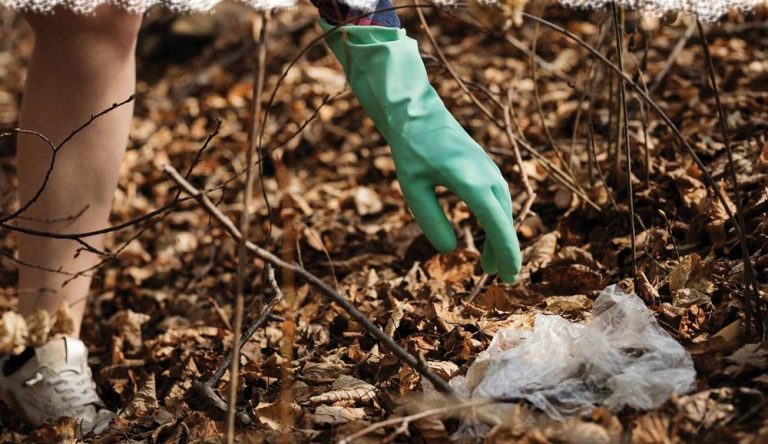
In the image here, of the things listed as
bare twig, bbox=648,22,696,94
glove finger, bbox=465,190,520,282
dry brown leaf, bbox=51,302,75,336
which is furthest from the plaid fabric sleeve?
bare twig, bbox=648,22,696,94

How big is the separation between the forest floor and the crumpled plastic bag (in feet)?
0.11

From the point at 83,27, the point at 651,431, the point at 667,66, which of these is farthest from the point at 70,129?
the point at 667,66

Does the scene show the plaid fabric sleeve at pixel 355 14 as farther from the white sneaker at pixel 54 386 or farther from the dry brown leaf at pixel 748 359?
the white sneaker at pixel 54 386

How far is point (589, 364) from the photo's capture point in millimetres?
1495

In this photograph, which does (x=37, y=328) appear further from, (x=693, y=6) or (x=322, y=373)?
(x=693, y=6)

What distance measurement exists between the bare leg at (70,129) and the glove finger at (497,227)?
40.4 inches

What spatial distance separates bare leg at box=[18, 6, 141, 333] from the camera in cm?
198

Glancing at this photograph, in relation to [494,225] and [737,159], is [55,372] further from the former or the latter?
[737,159]

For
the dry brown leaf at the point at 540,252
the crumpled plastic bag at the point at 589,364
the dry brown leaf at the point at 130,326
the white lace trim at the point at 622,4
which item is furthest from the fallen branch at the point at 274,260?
the dry brown leaf at the point at 130,326

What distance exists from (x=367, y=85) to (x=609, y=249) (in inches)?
34.0

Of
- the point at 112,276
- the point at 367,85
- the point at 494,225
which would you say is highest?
the point at 367,85

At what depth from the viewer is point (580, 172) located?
102 inches

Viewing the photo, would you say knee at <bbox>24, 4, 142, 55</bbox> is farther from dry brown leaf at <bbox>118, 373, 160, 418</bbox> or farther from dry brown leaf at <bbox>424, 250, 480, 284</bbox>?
dry brown leaf at <bbox>424, 250, 480, 284</bbox>

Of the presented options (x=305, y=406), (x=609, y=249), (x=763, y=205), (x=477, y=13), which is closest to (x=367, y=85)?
(x=477, y=13)
